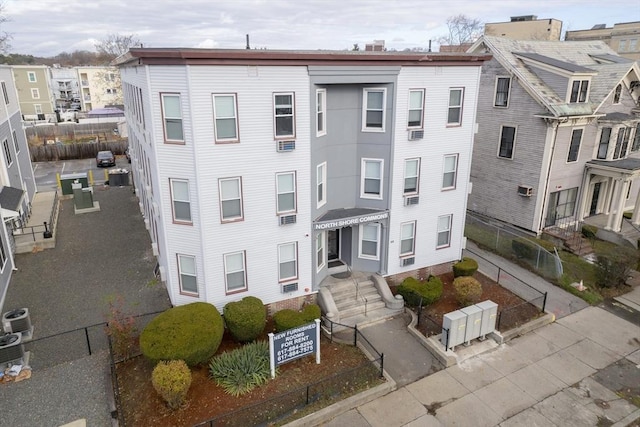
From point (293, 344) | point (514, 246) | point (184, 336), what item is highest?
point (184, 336)

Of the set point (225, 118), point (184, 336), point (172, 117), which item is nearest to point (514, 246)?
point (225, 118)

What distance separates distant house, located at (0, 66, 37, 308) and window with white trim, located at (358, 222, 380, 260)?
636 inches

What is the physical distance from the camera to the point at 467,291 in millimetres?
19047

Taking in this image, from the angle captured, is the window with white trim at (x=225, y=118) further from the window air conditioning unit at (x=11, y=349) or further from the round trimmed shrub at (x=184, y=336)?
the window air conditioning unit at (x=11, y=349)

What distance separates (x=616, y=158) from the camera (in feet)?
95.1

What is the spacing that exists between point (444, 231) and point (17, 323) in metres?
18.9

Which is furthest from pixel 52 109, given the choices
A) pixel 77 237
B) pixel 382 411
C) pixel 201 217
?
pixel 382 411

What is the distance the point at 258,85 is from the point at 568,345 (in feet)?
52.9

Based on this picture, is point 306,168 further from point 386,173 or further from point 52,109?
point 52,109

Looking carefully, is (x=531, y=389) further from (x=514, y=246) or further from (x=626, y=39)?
(x=626, y=39)

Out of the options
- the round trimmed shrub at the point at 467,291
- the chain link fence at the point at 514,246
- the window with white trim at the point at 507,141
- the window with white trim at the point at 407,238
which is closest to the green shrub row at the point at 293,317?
the window with white trim at the point at 407,238

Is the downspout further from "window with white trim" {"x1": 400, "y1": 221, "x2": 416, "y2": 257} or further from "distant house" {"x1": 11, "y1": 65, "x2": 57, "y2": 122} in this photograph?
"distant house" {"x1": 11, "y1": 65, "x2": 57, "y2": 122}

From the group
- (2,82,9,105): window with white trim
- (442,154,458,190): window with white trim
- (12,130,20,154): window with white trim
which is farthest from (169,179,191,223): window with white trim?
(12,130,20,154): window with white trim

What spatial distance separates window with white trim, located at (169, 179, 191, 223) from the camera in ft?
52.0
